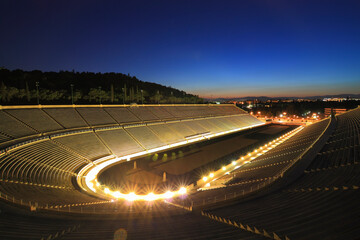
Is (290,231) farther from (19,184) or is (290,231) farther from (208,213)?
(19,184)

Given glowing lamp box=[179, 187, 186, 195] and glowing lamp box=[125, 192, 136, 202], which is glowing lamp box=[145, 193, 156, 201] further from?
glowing lamp box=[179, 187, 186, 195]

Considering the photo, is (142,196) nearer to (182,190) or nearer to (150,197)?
(150,197)

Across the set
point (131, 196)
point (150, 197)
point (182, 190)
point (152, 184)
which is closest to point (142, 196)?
point (150, 197)

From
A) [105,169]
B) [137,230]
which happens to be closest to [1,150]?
[105,169]

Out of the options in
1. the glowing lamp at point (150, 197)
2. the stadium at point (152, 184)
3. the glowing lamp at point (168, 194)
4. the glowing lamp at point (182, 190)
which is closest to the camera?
the stadium at point (152, 184)

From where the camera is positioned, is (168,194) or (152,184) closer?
(168,194)

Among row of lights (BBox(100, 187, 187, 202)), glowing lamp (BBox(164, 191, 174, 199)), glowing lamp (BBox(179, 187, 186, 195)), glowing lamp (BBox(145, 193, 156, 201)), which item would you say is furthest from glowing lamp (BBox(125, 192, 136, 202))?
glowing lamp (BBox(179, 187, 186, 195))

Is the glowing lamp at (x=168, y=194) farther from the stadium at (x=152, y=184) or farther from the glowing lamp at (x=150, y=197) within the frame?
the glowing lamp at (x=150, y=197)

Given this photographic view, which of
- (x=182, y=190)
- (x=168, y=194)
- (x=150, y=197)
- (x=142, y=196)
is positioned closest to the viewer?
(x=150, y=197)

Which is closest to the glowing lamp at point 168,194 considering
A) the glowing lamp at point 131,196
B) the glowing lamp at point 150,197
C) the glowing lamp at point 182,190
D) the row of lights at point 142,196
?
the row of lights at point 142,196
